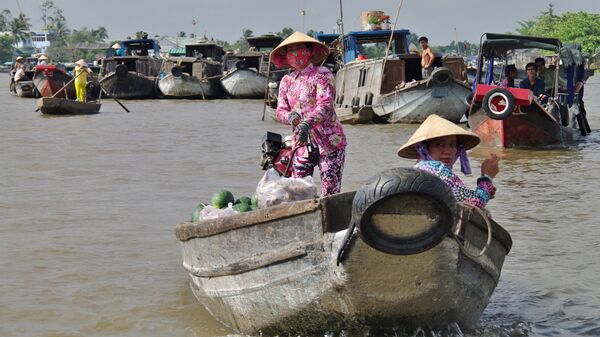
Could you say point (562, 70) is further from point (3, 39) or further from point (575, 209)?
point (3, 39)

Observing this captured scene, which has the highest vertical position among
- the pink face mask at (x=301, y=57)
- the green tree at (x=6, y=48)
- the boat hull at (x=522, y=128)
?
the pink face mask at (x=301, y=57)

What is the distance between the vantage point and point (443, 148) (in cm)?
400

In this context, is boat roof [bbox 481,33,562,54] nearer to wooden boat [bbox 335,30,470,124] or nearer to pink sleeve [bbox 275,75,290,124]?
wooden boat [bbox 335,30,470,124]

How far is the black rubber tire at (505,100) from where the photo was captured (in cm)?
1113

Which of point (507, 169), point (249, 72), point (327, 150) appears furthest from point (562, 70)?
point (249, 72)

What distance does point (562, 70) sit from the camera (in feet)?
43.9

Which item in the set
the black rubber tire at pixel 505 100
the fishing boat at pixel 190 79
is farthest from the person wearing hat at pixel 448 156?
the fishing boat at pixel 190 79

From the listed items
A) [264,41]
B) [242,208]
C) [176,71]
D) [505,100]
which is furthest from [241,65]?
[242,208]

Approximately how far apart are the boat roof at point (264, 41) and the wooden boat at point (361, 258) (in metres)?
29.2

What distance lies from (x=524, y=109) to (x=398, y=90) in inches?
187

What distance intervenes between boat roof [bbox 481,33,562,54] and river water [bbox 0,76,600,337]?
1.51m

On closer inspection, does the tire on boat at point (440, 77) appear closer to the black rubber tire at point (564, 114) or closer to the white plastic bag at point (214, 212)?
the black rubber tire at point (564, 114)

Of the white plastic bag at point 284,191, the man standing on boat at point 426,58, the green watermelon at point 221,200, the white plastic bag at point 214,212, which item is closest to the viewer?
the white plastic bag at point 284,191

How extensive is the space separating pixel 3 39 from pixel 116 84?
96.2 meters
